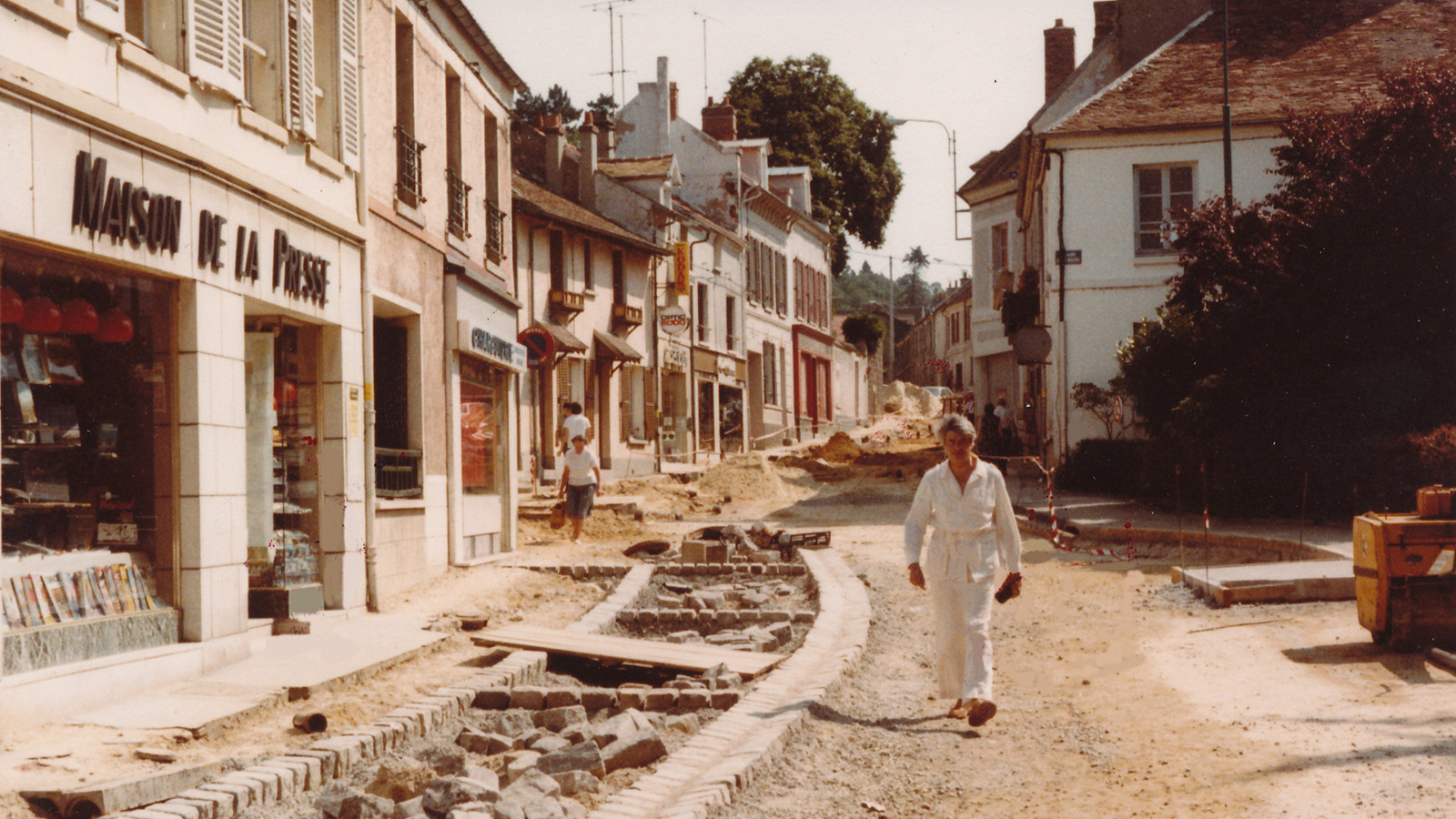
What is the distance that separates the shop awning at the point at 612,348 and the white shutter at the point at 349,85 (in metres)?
21.7

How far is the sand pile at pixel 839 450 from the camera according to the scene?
43.1 meters

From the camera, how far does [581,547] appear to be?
792 inches

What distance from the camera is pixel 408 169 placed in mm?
15172

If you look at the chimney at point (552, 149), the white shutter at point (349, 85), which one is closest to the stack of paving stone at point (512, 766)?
the white shutter at point (349, 85)

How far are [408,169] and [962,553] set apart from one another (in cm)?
890

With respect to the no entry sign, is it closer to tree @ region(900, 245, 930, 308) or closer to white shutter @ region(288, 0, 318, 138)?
white shutter @ region(288, 0, 318, 138)

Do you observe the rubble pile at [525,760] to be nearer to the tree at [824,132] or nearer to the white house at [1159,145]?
the white house at [1159,145]

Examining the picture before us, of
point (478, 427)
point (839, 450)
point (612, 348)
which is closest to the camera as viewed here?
point (478, 427)

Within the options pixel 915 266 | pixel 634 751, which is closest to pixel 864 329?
pixel 634 751

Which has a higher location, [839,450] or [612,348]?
[612,348]

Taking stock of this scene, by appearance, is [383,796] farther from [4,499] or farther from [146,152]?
[146,152]

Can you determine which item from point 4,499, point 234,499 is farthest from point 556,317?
point 4,499

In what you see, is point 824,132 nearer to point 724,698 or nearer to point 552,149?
point 552,149

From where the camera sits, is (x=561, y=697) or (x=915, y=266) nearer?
(x=561, y=697)
